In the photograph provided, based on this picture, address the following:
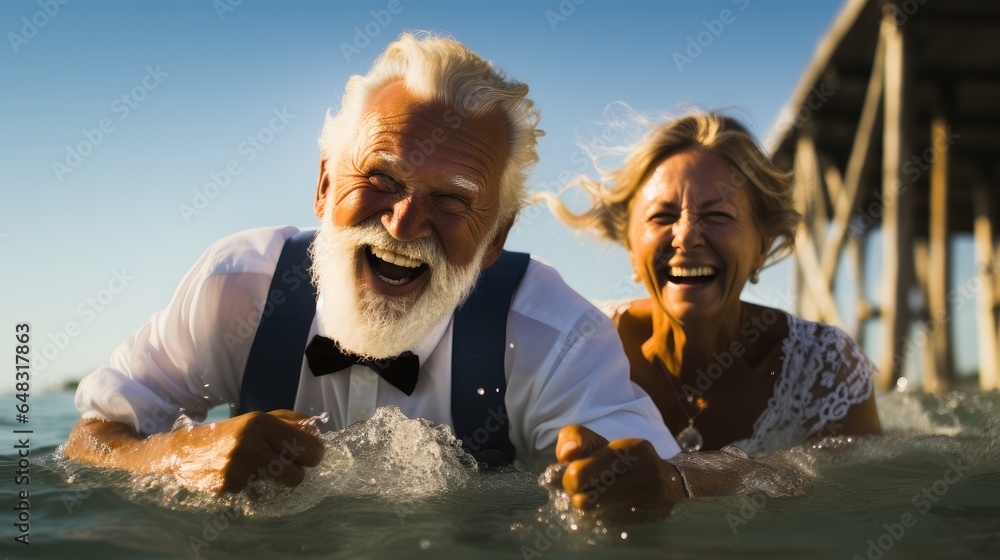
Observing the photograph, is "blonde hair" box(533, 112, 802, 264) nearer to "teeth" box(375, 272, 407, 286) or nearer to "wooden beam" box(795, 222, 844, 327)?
"teeth" box(375, 272, 407, 286)

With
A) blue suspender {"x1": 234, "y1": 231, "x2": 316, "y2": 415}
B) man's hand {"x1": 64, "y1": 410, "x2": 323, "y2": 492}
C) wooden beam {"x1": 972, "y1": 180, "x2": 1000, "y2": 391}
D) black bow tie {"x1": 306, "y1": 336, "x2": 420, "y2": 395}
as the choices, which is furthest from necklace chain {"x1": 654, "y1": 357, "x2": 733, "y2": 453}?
wooden beam {"x1": 972, "y1": 180, "x2": 1000, "y2": 391}

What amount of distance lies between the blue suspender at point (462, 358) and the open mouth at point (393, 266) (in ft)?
0.68

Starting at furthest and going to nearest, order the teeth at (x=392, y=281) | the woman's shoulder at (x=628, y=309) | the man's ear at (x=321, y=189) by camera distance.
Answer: the woman's shoulder at (x=628, y=309) < the man's ear at (x=321, y=189) < the teeth at (x=392, y=281)

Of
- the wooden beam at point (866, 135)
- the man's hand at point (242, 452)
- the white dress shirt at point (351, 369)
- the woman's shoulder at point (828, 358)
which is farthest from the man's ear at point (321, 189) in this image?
the wooden beam at point (866, 135)

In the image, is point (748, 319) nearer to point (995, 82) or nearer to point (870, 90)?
point (870, 90)

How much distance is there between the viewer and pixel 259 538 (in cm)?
205

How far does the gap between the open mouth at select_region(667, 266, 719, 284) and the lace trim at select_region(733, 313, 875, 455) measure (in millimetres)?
622

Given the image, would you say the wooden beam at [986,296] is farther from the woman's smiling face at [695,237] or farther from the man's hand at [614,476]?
the man's hand at [614,476]

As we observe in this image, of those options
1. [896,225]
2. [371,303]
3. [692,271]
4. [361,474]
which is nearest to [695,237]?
[692,271]

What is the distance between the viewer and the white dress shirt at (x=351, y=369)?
8.75 ft

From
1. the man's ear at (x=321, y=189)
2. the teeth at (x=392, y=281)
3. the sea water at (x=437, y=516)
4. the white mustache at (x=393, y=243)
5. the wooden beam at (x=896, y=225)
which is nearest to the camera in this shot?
the sea water at (x=437, y=516)

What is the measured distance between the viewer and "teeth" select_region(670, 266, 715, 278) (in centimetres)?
360

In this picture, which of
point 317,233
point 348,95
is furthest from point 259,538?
point 348,95

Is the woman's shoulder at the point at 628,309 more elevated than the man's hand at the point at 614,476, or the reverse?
the woman's shoulder at the point at 628,309
